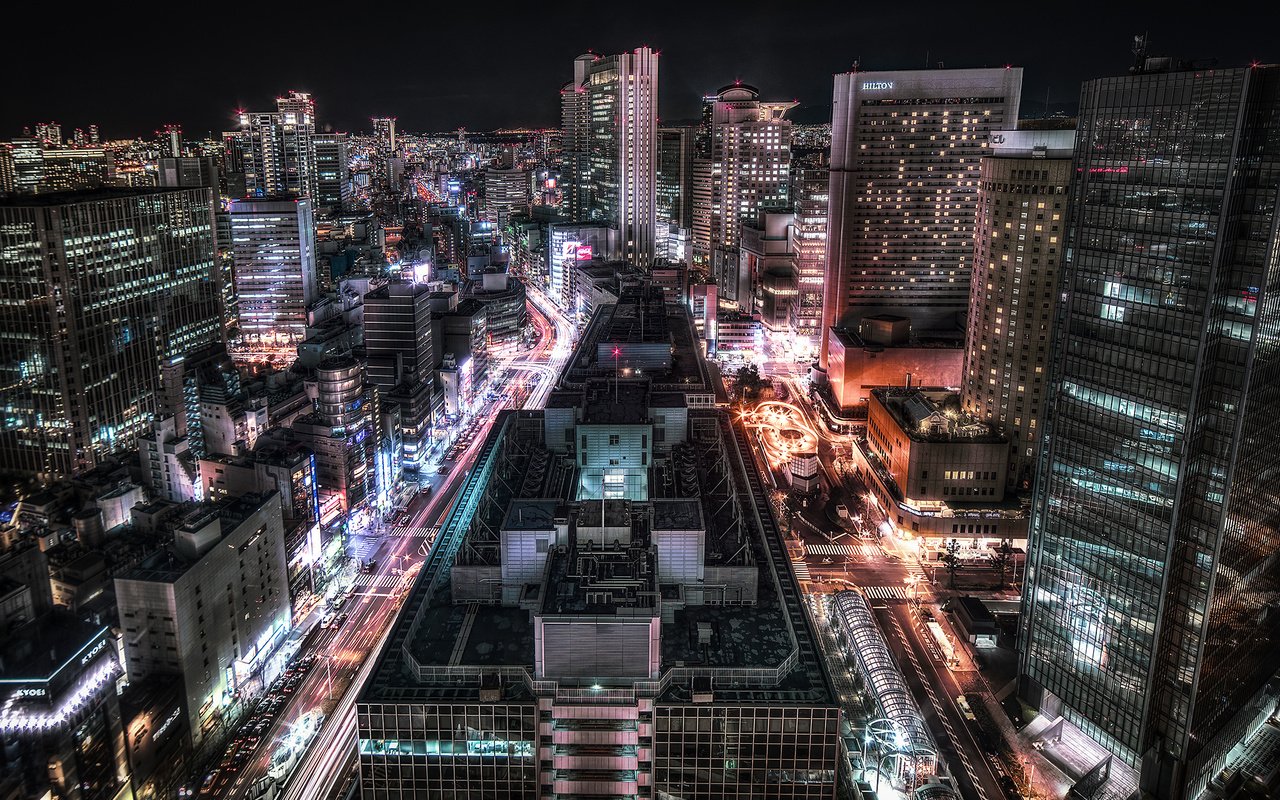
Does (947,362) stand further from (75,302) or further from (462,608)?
(75,302)

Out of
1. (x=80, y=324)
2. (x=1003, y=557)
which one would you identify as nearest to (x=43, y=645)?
(x=80, y=324)

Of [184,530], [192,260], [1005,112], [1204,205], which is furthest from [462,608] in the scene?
[1005,112]

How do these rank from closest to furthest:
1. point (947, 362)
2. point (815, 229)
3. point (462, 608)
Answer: point (462, 608), point (947, 362), point (815, 229)

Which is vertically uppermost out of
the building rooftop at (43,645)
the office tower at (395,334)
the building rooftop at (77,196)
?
the building rooftop at (77,196)

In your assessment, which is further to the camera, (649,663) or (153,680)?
(153,680)

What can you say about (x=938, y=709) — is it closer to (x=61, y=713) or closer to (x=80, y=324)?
(x=61, y=713)

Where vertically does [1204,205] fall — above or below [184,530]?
above

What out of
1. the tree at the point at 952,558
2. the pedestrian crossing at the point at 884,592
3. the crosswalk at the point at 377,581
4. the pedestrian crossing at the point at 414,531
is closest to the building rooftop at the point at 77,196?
the pedestrian crossing at the point at 414,531

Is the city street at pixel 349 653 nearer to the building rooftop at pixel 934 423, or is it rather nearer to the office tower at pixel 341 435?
the office tower at pixel 341 435
